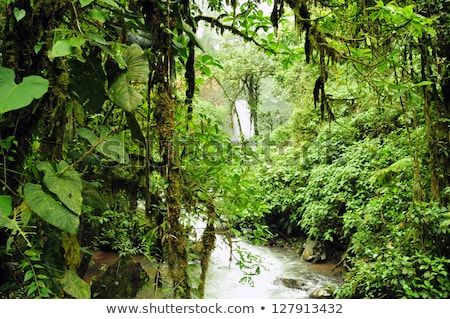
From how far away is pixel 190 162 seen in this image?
7.09ft

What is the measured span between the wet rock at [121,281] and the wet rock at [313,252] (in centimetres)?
377

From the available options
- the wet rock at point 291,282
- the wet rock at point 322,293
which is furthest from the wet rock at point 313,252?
the wet rock at point 322,293

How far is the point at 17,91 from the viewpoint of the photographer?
103 centimetres

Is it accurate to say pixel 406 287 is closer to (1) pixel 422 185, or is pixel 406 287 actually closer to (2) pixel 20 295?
(1) pixel 422 185

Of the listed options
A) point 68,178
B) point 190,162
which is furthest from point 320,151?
point 68,178

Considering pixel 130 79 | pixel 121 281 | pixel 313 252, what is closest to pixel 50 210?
pixel 130 79

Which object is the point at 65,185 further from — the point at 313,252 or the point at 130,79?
the point at 313,252

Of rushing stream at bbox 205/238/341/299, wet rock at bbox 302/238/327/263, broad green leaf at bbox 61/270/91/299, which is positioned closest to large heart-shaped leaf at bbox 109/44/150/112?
broad green leaf at bbox 61/270/91/299

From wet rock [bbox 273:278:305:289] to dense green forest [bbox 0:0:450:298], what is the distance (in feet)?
4.68

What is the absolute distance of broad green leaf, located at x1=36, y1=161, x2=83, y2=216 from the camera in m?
1.08

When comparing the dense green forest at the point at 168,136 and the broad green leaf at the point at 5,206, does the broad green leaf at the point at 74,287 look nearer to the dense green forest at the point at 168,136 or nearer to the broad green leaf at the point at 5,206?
the dense green forest at the point at 168,136

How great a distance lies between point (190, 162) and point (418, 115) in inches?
109

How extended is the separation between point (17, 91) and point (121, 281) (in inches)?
122

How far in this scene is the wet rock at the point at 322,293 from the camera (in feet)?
16.4
